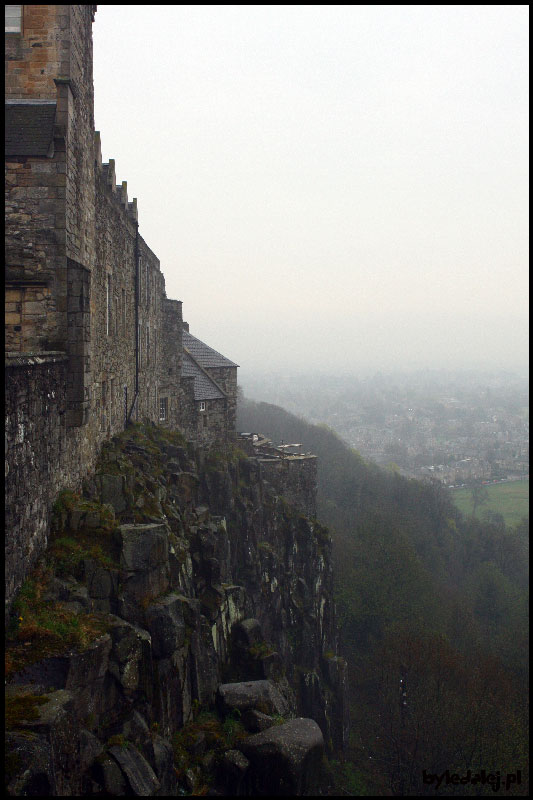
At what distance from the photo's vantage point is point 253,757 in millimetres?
9625

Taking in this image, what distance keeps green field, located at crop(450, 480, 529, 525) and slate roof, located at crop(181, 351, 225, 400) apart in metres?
60.1

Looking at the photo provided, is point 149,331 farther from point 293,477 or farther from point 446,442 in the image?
point 446,442

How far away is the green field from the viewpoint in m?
82.7

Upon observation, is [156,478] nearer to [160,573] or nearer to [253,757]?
[160,573]

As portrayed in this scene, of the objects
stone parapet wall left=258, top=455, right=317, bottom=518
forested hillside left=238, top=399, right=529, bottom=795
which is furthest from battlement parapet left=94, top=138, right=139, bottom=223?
forested hillside left=238, top=399, right=529, bottom=795

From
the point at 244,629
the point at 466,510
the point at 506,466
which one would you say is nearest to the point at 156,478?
the point at 244,629

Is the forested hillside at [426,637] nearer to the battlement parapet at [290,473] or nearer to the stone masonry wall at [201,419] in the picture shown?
the battlement parapet at [290,473]

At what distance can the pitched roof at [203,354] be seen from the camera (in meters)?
31.5

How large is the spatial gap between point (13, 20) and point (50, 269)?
5.55 m

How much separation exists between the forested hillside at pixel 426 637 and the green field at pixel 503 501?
622cm

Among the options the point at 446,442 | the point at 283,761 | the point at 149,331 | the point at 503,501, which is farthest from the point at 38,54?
the point at 446,442

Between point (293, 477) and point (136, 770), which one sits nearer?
point (136, 770)

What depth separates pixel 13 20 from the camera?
11.7 m

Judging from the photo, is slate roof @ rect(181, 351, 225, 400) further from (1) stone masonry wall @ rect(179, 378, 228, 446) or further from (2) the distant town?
(2) the distant town
